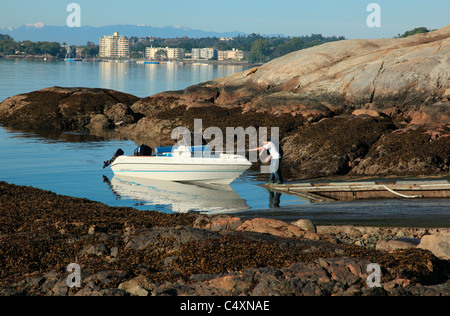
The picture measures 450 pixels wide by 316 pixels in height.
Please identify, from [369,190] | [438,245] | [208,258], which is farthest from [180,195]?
[438,245]

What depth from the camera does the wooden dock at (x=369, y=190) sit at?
18.3 meters

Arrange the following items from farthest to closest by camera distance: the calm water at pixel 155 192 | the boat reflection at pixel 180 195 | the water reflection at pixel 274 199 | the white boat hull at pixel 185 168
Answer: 1. the white boat hull at pixel 185 168
2. the boat reflection at pixel 180 195
3. the water reflection at pixel 274 199
4. the calm water at pixel 155 192

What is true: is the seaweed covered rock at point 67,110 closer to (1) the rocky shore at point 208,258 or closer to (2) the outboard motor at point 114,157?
(2) the outboard motor at point 114,157

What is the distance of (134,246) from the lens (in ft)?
35.0

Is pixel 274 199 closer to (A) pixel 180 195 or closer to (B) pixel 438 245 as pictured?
(A) pixel 180 195

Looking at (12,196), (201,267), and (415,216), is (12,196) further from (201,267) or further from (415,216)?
(415,216)

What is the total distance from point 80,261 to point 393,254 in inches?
252

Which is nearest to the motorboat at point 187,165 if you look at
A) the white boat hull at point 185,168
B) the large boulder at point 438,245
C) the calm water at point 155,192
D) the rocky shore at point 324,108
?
the white boat hull at point 185,168

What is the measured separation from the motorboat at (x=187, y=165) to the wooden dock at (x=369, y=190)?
3.41m

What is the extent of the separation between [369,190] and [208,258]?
1116cm

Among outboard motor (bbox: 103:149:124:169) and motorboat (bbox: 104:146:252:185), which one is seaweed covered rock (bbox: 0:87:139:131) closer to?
outboard motor (bbox: 103:149:124:169)

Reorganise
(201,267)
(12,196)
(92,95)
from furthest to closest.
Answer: (92,95)
(12,196)
(201,267)

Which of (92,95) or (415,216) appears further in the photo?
(92,95)
